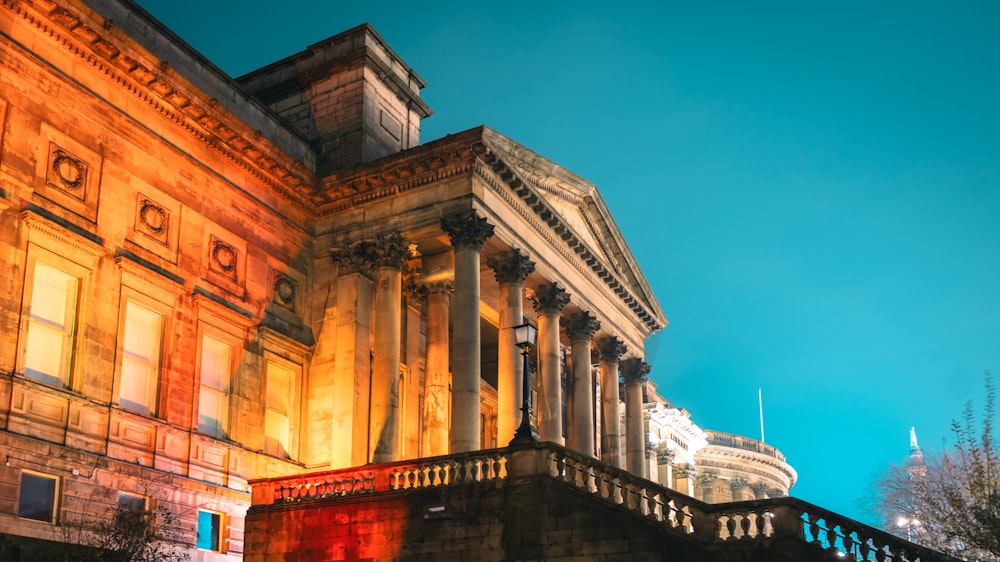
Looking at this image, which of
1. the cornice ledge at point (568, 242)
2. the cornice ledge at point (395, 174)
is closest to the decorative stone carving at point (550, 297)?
the cornice ledge at point (568, 242)

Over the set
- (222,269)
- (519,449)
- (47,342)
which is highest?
(222,269)

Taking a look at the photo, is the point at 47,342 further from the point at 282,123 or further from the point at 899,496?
the point at 899,496

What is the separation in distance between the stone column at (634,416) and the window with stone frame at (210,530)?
1733 cm

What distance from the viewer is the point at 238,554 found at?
1100 inches

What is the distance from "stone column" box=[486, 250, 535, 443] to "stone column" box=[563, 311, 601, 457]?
14.6ft

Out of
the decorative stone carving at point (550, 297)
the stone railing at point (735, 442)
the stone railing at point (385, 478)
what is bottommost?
the stone railing at point (385, 478)

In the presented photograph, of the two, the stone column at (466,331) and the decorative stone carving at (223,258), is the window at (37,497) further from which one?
the stone column at (466,331)

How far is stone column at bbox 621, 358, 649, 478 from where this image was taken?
41.0 metres

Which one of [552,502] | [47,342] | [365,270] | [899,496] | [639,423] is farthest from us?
[899,496]

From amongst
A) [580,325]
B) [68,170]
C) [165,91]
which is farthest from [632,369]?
[68,170]

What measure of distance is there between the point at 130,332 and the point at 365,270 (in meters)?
7.86

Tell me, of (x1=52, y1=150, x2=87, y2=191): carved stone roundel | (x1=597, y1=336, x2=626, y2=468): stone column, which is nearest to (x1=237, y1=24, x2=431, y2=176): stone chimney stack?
(x1=52, y1=150, x2=87, y2=191): carved stone roundel

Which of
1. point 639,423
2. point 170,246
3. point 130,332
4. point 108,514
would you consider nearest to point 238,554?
point 108,514

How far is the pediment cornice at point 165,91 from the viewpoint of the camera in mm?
25531
